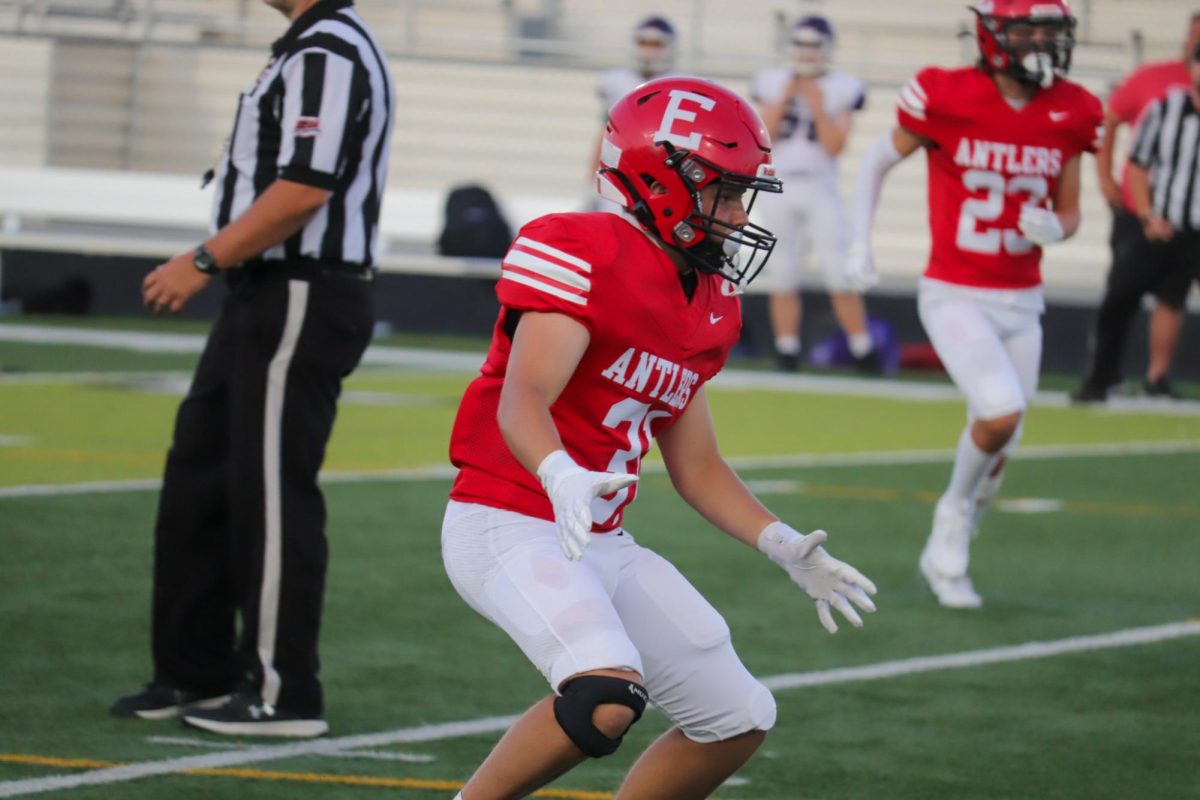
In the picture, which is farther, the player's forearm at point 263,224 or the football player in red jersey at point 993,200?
the football player in red jersey at point 993,200

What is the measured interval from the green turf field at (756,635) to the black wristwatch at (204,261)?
1014mm

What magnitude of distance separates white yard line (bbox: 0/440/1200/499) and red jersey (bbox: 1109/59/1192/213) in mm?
2144

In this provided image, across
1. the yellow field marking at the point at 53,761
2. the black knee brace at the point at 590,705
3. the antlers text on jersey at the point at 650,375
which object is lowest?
the yellow field marking at the point at 53,761

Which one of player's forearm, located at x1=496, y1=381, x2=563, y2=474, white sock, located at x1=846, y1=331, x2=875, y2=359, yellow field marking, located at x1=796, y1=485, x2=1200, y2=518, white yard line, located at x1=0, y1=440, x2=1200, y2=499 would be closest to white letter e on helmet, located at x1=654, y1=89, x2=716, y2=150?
player's forearm, located at x1=496, y1=381, x2=563, y2=474

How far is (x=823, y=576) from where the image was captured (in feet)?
11.8

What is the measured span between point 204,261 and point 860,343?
35.2 feet

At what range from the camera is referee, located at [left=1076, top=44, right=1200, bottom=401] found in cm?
1240


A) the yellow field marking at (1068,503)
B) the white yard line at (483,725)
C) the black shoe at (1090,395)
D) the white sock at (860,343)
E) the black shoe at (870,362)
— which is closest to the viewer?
the white yard line at (483,725)

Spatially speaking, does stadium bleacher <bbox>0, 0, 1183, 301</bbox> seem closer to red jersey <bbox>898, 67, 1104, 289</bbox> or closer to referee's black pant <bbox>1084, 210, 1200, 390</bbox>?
referee's black pant <bbox>1084, 210, 1200, 390</bbox>

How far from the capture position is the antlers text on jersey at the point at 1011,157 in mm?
6945

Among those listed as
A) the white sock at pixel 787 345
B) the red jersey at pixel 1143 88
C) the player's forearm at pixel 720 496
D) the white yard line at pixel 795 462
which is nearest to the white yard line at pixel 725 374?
the white sock at pixel 787 345

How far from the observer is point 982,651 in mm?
6023

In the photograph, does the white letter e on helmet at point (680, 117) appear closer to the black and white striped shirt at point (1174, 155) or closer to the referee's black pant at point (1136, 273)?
the black and white striped shirt at point (1174, 155)

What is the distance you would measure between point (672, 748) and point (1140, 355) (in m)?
12.8
